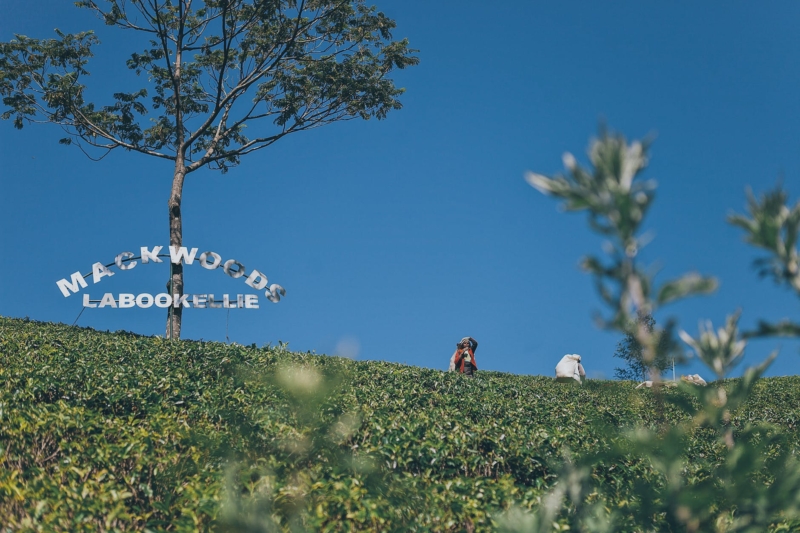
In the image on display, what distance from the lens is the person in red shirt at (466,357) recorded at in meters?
19.0

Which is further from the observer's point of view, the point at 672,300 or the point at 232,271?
the point at 232,271

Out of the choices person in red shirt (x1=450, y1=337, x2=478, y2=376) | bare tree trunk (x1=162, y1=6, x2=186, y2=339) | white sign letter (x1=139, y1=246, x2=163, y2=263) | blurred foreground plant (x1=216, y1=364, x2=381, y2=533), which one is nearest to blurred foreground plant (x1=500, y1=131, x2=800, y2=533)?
blurred foreground plant (x1=216, y1=364, x2=381, y2=533)

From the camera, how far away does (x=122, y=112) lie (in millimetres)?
22203

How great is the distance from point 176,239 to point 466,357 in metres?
9.37

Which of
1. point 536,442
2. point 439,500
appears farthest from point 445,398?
point 439,500

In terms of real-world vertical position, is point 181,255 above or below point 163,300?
above

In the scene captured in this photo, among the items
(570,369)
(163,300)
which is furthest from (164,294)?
(570,369)

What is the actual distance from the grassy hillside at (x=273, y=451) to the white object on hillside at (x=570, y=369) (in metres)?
11.0

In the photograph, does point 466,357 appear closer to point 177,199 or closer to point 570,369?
point 570,369

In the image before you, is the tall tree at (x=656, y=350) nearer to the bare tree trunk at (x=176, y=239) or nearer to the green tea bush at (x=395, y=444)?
the green tea bush at (x=395, y=444)

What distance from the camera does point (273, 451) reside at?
5.99 metres

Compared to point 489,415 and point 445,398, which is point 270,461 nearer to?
point 489,415

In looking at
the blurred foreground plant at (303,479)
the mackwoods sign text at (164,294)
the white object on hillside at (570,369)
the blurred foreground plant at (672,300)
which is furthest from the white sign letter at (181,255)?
the blurred foreground plant at (672,300)

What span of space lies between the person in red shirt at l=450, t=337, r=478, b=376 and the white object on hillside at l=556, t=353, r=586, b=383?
3.71m
